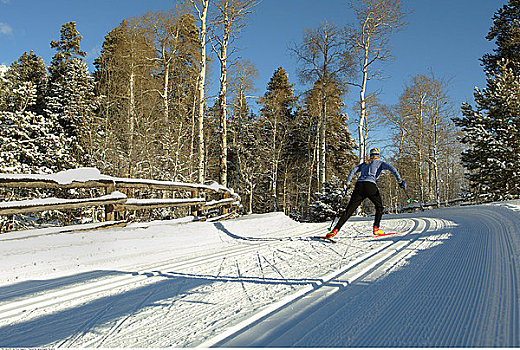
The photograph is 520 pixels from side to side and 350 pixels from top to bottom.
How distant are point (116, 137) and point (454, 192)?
196ft

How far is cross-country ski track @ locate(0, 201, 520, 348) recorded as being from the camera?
2045mm

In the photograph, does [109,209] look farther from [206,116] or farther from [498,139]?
→ [498,139]

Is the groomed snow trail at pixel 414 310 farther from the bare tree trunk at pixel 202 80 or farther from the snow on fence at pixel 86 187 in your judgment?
the bare tree trunk at pixel 202 80

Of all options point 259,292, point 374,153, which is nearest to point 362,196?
point 374,153

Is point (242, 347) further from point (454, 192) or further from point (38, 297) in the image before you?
point (454, 192)

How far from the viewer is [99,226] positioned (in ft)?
17.6

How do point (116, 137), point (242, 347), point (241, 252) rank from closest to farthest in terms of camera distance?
point (242, 347) → point (241, 252) → point (116, 137)

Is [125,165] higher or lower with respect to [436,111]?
lower

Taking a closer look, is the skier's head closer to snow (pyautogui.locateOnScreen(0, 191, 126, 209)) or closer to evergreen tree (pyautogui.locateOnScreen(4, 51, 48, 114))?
snow (pyautogui.locateOnScreen(0, 191, 126, 209))

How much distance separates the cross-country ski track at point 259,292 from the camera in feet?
6.71

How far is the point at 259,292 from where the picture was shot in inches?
116

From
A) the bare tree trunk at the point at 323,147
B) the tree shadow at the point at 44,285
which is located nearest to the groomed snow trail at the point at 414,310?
the tree shadow at the point at 44,285

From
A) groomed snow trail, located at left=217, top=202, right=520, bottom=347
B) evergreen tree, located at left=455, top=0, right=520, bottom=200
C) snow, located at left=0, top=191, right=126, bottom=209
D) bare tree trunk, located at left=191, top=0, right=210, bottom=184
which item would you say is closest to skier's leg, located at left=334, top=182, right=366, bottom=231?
groomed snow trail, located at left=217, top=202, right=520, bottom=347

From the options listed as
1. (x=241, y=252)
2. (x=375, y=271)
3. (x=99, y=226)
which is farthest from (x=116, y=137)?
(x=375, y=271)
